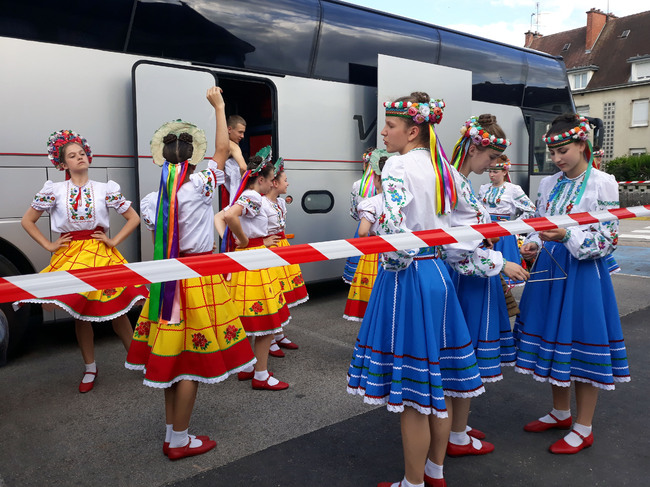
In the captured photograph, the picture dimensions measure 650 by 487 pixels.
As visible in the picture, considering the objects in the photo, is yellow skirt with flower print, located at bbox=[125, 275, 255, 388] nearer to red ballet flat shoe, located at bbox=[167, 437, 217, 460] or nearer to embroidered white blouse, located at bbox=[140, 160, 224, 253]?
embroidered white blouse, located at bbox=[140, 160, 224, 253]

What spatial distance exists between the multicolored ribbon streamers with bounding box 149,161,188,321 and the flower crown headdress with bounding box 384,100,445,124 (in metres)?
1.27

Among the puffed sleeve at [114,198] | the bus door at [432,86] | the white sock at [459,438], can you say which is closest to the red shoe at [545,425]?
the white sock at [459,438]

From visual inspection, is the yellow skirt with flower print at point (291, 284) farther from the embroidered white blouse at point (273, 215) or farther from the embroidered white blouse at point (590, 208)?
the embroidered white blouse at point (590, 208)

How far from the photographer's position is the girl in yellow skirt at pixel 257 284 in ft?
13.7


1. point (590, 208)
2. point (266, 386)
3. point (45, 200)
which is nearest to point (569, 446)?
point (590, 208)

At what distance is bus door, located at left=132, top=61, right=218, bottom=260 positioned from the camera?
5.22 m

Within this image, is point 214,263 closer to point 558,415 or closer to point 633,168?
point 558,415

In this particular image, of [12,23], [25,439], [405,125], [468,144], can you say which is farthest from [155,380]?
[12,23]

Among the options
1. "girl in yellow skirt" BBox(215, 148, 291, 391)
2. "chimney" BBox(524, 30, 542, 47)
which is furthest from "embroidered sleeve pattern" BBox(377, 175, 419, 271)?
"chimney" BBox(524, 30, 542, 47)

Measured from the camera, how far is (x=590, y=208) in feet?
10.5

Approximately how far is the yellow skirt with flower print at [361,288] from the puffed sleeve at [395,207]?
102 inches

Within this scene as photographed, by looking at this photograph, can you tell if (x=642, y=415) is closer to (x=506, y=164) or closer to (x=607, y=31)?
(x=506, y=164)

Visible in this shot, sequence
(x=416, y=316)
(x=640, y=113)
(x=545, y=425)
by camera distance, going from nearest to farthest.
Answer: (x=416, y=316)
(x=545, y=425)
(x=640, y=113)

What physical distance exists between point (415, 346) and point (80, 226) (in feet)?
9.49
